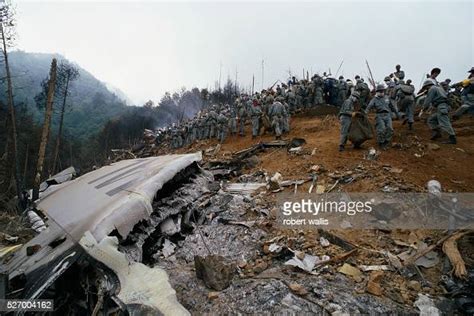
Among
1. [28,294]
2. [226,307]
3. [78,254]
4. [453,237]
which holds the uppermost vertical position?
[78,254]

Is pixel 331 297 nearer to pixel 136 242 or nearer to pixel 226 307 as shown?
pixel 226 307

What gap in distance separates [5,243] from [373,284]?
23.7ft

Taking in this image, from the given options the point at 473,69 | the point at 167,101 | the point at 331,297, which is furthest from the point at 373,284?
the point at 167,101

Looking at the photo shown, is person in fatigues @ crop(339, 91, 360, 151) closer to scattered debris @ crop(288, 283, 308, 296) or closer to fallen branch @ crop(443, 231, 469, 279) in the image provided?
fallen branch @ crop(443, 231, 469, 279)

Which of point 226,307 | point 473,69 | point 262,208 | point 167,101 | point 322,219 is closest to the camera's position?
point 226,307

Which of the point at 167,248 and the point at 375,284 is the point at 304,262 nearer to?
the point at 375,284

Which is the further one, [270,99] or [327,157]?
[270,99]

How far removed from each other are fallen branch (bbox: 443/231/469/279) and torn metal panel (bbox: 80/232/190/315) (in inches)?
130

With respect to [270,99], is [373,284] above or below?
below

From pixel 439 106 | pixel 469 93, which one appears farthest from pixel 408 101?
pixel 439 106

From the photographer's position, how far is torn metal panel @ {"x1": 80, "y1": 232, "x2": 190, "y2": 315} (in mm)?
2738

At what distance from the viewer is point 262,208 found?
612 cm

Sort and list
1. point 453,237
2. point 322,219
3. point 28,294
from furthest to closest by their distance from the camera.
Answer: point 322,219 → point 453,237 → point 28,294

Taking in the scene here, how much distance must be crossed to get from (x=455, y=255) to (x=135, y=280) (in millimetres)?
3930
